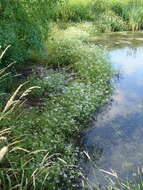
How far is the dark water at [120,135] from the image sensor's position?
545cm

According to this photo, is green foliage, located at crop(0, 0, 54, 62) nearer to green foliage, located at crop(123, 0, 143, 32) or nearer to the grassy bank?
the grassy bank

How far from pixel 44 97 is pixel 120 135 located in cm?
179

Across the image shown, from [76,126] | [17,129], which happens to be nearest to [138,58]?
[76,126]

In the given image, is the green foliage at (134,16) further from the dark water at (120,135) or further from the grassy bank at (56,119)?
the dark water at (120,135)

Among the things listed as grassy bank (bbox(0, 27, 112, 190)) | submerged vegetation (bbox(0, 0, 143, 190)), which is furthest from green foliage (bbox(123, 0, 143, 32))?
grassy bank (bbox(0, 27, 112, 190))

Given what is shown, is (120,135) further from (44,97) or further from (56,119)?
(44,97)

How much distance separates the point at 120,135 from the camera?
6.59 meters

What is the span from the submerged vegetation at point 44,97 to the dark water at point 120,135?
0.83 ft

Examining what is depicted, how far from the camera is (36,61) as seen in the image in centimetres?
1001

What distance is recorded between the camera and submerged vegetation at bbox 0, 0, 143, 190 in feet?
14.8

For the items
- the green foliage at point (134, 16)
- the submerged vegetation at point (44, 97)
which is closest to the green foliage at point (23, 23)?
the submerged vegetation at point (44, 97)

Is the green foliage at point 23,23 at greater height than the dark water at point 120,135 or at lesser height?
greater

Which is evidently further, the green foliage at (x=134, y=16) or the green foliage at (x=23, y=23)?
the green foliage at (x=134, y=16)

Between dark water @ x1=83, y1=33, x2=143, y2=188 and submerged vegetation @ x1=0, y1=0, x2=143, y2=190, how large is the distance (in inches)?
9.9
